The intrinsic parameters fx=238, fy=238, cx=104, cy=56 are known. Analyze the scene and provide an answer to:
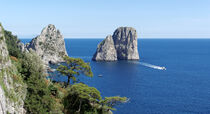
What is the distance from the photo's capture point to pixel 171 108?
259ft

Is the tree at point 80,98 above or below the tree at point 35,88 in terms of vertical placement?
below

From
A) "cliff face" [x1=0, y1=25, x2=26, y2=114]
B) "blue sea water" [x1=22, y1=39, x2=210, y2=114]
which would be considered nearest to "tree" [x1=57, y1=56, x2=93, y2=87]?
"cliff face" [x1=0, y1=25, x2=26, y2=114]

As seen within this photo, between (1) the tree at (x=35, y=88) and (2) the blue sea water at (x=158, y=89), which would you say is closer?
(1) the tree at (x=35, y=88)

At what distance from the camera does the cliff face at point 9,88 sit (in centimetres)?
2979

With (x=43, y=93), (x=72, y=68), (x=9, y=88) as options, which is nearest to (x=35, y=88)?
(x=43, y=93)

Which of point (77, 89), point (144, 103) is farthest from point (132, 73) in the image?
point (77, 89)

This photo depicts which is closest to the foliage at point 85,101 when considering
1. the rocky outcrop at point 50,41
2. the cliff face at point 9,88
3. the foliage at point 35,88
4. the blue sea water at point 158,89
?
the foliage at point 35,88

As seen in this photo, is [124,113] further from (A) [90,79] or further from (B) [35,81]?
(A) [90,79]

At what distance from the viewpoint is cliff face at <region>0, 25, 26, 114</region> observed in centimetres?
2979

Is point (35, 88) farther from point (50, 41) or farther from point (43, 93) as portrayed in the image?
point (50, 41)

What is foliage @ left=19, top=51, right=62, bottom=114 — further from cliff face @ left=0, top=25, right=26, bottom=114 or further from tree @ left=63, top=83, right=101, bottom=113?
tree @ left=63, top=83, right=101, bottom=113

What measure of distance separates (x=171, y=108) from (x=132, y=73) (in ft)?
204

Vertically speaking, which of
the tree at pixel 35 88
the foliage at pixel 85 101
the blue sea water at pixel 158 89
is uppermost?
the tree at pixel 35 88

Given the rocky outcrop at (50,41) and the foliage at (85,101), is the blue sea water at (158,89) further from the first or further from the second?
the rocky outcrop at (50,41)
